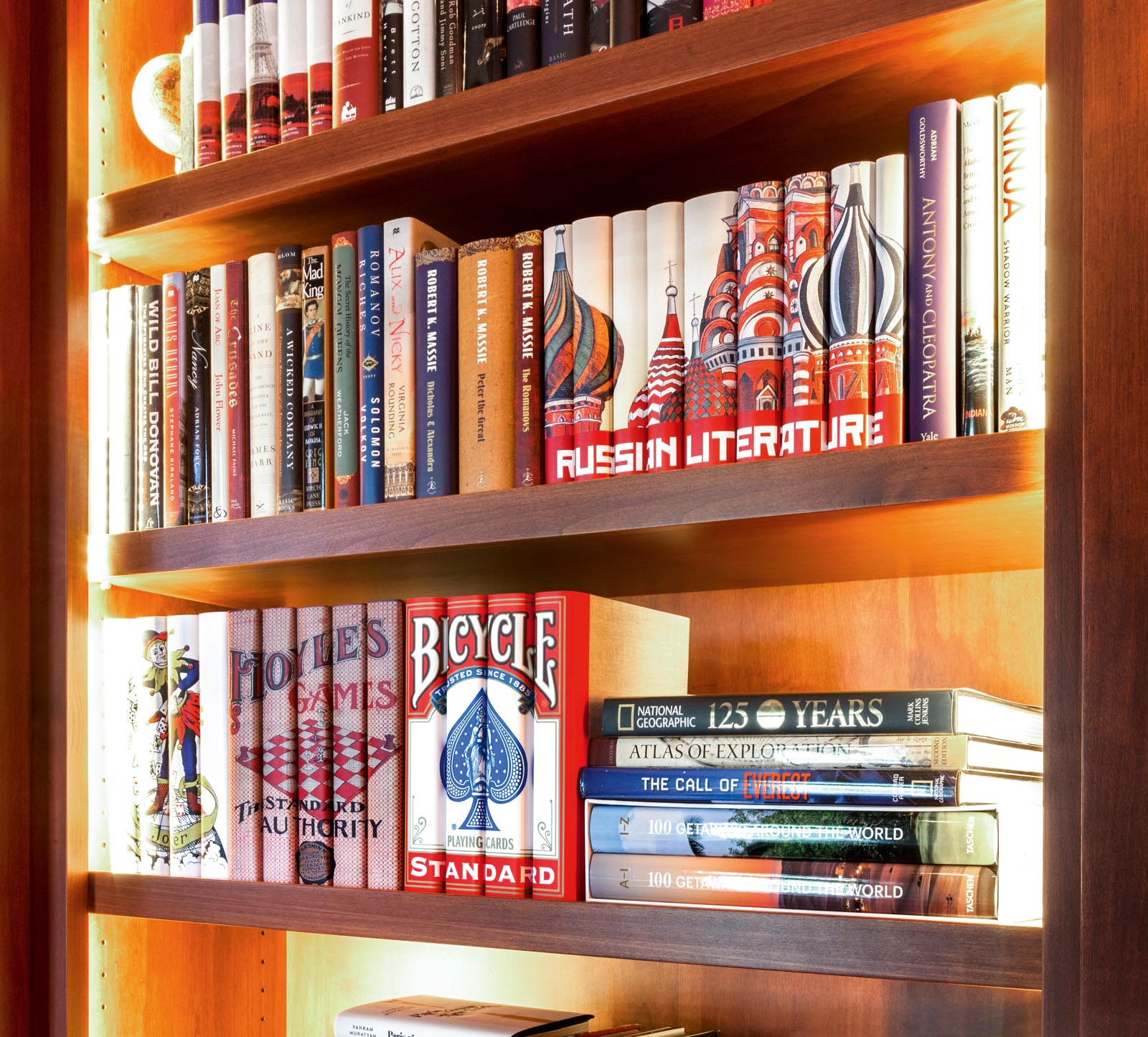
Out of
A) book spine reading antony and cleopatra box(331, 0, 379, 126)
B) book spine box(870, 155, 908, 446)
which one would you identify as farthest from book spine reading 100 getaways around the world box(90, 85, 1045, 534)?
book spine reading antony and cleopatra box(331, 0, 379, 126)

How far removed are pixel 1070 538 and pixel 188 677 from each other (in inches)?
30.6

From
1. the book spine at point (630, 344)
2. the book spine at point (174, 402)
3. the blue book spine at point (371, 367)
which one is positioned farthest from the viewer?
the book spine at point (174, 402)

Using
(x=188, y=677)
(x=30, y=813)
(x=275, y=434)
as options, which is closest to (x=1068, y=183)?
(x=275, y=434)

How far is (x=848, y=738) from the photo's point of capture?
88 centimetres

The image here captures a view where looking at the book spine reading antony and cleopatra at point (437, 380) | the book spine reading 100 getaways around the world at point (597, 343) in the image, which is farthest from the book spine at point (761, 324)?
the book spine reading antony and cleopatra at point (437, 380)

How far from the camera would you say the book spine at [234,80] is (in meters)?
1.20

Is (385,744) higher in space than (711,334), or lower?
lower

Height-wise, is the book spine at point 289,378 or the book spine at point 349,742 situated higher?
the book spine at point 289,378

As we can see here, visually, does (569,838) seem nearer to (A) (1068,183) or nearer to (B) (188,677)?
(B) (188,677)

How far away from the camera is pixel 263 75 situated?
3.89 feet

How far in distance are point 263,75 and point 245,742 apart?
0.61 m

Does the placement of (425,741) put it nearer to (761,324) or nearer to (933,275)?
(761,324)

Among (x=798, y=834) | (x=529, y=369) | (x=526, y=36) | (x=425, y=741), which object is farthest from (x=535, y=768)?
(x=526, y=36)

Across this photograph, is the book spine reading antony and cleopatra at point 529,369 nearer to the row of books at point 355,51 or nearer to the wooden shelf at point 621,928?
the row of books at point 355,51
